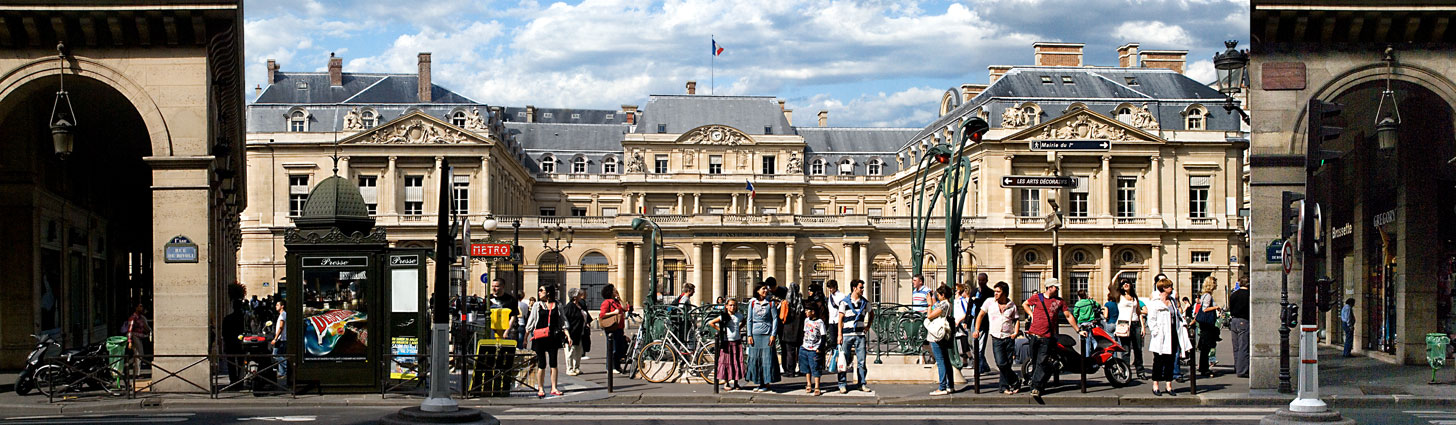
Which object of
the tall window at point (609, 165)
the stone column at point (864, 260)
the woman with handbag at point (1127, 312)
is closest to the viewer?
the woman with handbag at point (1127, 312)

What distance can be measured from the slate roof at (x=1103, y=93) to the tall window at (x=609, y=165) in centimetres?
2575

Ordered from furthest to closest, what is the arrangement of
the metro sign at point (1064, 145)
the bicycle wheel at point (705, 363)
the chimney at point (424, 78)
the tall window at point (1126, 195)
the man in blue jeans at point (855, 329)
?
the chimney at point (424, 78)
the tall window at point (1126, 195)
the metro sign at point (1064, 145)
the bicycle wheel at point (705, 363)
the man in blue jeans at point (855, 329)

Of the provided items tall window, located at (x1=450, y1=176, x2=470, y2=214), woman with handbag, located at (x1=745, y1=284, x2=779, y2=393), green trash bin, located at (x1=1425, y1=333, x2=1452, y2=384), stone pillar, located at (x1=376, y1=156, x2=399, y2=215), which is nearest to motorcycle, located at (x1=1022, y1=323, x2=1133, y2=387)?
woman with handbag, located at (x1=745, y1=284, x2=779, y2=393)

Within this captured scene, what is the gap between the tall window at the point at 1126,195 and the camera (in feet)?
229

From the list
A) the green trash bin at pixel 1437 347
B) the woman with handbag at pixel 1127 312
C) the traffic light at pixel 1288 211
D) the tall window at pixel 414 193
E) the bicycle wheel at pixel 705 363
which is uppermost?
the tall window at pixel 414 193

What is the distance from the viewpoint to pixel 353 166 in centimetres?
7069

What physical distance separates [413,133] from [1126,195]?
37979 mm

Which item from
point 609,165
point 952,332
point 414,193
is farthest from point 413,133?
point 952,332

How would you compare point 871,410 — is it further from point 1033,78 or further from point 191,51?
point 1033,78

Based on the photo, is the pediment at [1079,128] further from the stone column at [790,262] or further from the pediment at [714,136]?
the pediment at [714,136]

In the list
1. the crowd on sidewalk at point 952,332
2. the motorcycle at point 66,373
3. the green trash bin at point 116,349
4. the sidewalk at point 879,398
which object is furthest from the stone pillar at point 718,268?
the motorcycle at point 66,373

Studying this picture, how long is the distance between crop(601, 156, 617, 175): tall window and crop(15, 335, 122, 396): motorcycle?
237ft

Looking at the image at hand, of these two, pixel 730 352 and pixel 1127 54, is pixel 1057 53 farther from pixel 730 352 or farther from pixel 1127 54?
pixel 730 352

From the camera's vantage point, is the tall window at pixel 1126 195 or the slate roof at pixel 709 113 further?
the slate roof at pixel 709 113
